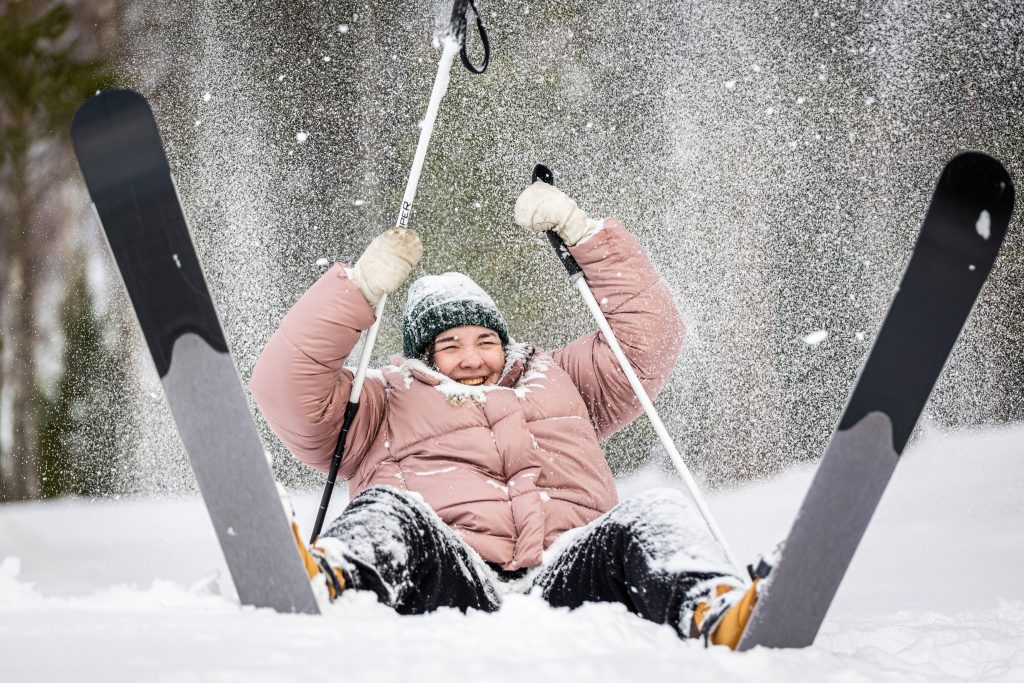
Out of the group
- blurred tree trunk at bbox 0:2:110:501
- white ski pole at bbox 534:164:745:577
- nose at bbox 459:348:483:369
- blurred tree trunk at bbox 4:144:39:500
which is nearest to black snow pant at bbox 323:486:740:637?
white ski pole at bbox 534:164:745:577

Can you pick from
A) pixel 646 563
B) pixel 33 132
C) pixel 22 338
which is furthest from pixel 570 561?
pixel 33 132

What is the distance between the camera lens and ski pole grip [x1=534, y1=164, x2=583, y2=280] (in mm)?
1859

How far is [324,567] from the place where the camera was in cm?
117

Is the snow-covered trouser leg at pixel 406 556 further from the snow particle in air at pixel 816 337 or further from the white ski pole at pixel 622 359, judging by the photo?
the snow particle in air at pixel 816 337

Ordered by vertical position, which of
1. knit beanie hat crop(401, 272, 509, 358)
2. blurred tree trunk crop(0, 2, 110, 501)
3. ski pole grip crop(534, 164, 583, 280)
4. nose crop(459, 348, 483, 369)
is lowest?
nose crop(459, 348, 483, 369)

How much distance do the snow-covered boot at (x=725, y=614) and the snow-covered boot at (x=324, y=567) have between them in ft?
1.53

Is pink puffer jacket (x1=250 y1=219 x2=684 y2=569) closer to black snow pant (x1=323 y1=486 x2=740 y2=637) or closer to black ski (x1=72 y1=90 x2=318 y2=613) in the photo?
black snow pant (x1=323 y1=486 x2=740 y2=637)

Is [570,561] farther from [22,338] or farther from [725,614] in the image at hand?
[22,338]

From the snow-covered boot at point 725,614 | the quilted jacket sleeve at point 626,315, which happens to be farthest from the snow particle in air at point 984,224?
the quilted jacket sleeve at point 626,315

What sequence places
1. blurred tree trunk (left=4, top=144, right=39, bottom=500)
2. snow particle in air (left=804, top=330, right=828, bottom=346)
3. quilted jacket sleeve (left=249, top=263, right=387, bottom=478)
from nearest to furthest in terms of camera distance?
quilted jacket sleeve (left=249, top=263, right=387, bottom=478) < snow particle in air (left=804, top=330, right=828, bottom=346) < blurred tree trunk (left=4, top=144, right=39, bottom=500)

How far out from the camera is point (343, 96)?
4273mm

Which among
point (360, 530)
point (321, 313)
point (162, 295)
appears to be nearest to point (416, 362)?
point (321, 313)

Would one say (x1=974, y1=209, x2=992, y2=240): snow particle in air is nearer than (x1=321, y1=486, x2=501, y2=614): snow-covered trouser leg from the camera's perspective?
Yes

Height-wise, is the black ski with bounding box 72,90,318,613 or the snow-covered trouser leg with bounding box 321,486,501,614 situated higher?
the black ski with bounding box 72,90,318,613
